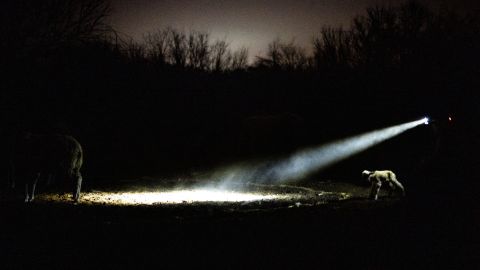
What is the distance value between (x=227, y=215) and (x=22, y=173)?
260 inches

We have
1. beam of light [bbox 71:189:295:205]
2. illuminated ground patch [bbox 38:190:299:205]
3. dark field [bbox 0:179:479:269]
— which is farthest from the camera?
beam of light [bbox 71:189:295:205]

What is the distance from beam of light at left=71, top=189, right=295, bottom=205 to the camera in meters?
15.6

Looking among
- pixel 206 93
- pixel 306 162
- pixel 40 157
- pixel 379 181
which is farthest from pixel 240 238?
pixel 206 93

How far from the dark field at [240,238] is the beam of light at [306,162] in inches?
574

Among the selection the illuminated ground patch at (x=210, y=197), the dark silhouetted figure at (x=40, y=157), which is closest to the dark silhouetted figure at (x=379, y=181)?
the illuminated ground patch at (x=210, y=197)

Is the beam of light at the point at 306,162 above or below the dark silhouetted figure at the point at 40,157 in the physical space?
above

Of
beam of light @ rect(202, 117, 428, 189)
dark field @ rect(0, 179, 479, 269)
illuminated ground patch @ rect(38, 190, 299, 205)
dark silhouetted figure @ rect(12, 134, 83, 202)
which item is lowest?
dark field @ rect(0, 179, 479, 269)

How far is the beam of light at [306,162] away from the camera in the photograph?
26984 millimetres

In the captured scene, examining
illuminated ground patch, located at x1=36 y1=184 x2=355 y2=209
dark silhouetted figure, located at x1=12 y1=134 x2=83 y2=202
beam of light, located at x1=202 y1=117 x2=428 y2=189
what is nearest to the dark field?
dark silhouetted figure, located at x1=12 y1=134 x2=83 y2=202

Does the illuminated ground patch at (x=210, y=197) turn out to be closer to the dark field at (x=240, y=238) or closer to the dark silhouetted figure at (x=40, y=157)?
the dark silhouetted figure at (x=40, y=157)

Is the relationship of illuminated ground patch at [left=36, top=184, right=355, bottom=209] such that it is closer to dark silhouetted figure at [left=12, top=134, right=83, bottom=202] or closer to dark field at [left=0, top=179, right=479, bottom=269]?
dark silhouetted figure at [left=12, top=134, right=83, bottom=202]

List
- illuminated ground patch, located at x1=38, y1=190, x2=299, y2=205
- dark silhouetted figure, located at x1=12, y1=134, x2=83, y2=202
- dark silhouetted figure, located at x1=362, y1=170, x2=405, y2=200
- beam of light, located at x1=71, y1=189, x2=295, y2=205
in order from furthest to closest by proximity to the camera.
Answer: dark silhouetted figure, located at x1=362, y1=170, x2=405, y2=200
beam of light, located at x1=71, y1=189, x2=295, y2=205
illuminated ground patch, located at x1=38, y1=190, x2=299, y2=205
dark silhouetted figure, located at x1=12, y1=134, x2=83, y2=202

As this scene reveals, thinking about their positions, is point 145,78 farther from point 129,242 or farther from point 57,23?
point 129,242

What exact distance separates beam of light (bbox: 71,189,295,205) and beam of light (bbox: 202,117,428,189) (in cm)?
619
